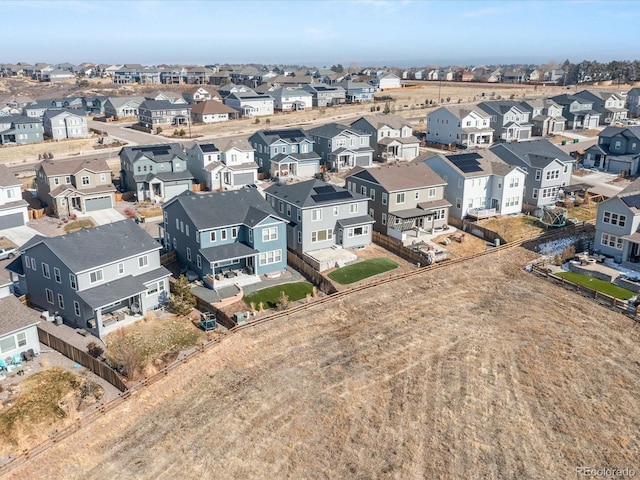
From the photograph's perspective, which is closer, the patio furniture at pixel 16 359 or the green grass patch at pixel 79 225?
the patio furniture at pixel 16 359

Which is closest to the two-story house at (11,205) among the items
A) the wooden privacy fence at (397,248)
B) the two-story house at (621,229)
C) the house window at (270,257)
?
the house window at (270,257)

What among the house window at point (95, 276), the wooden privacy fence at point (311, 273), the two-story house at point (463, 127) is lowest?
the wooden privacy fence at point (311, 273)

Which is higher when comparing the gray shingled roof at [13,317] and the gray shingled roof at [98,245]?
the gray shingled roof at [98,245]

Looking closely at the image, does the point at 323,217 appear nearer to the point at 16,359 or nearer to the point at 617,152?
the point at 16,359

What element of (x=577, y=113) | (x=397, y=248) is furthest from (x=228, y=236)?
(x=577, y=113)

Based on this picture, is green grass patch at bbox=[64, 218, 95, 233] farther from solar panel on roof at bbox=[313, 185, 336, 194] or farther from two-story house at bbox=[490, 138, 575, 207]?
two-story house at bbox=[490, 138, 575, 207]

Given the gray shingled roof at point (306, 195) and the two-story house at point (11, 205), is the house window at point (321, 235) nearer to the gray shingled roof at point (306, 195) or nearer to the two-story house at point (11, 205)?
→ the gray shingled roof at point (306, 195)

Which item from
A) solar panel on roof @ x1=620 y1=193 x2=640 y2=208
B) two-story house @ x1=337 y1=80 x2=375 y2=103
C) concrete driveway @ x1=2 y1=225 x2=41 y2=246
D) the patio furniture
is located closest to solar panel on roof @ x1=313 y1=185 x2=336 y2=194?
solar panel on roof @ x1=620 y1=193 x2=640 y2=208
